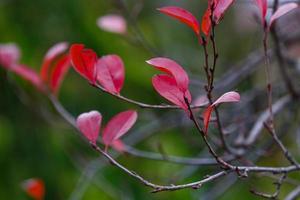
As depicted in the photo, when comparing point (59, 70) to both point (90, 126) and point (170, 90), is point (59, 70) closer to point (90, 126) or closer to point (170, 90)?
point (90, 126)

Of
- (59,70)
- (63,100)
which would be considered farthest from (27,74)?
(63,100)

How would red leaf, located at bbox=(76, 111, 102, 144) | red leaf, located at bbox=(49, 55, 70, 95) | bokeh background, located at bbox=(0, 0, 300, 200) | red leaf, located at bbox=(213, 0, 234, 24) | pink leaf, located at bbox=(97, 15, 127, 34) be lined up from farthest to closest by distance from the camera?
bokeh background, located at bbox=(0, 0, 300, 200) → pink leaf, located at bbox=(97, 15, 127, 34) → red leaf, located at bbox=(49, 55, 70, 95) → red leaf, located at bbox=(76, 111, 102, 144) → red leaf, located at bbox=(213, 0, 234, 24)

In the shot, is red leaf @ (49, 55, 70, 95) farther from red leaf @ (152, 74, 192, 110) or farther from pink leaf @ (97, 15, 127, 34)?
red leaf @ (152, 74, 192, 110)

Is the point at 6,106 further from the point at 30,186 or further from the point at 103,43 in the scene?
the point at 30,186

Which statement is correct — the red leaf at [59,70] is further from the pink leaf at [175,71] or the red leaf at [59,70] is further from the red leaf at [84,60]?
the pink leaf at [175,71]

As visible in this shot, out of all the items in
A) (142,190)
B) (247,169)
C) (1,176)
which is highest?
(247,169)

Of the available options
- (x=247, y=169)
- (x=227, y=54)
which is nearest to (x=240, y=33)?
(x=227, y=54)

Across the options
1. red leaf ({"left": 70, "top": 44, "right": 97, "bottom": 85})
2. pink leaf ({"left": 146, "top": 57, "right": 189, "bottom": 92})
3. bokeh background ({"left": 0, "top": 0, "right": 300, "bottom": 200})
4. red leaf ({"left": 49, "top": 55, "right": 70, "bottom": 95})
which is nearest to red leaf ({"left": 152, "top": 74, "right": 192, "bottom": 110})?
pink leaf ({"left": 146, "top": 57, "right": 189, "bottom": 92})

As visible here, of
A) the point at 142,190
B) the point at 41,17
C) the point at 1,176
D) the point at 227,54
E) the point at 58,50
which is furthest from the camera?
the point at 227,54
